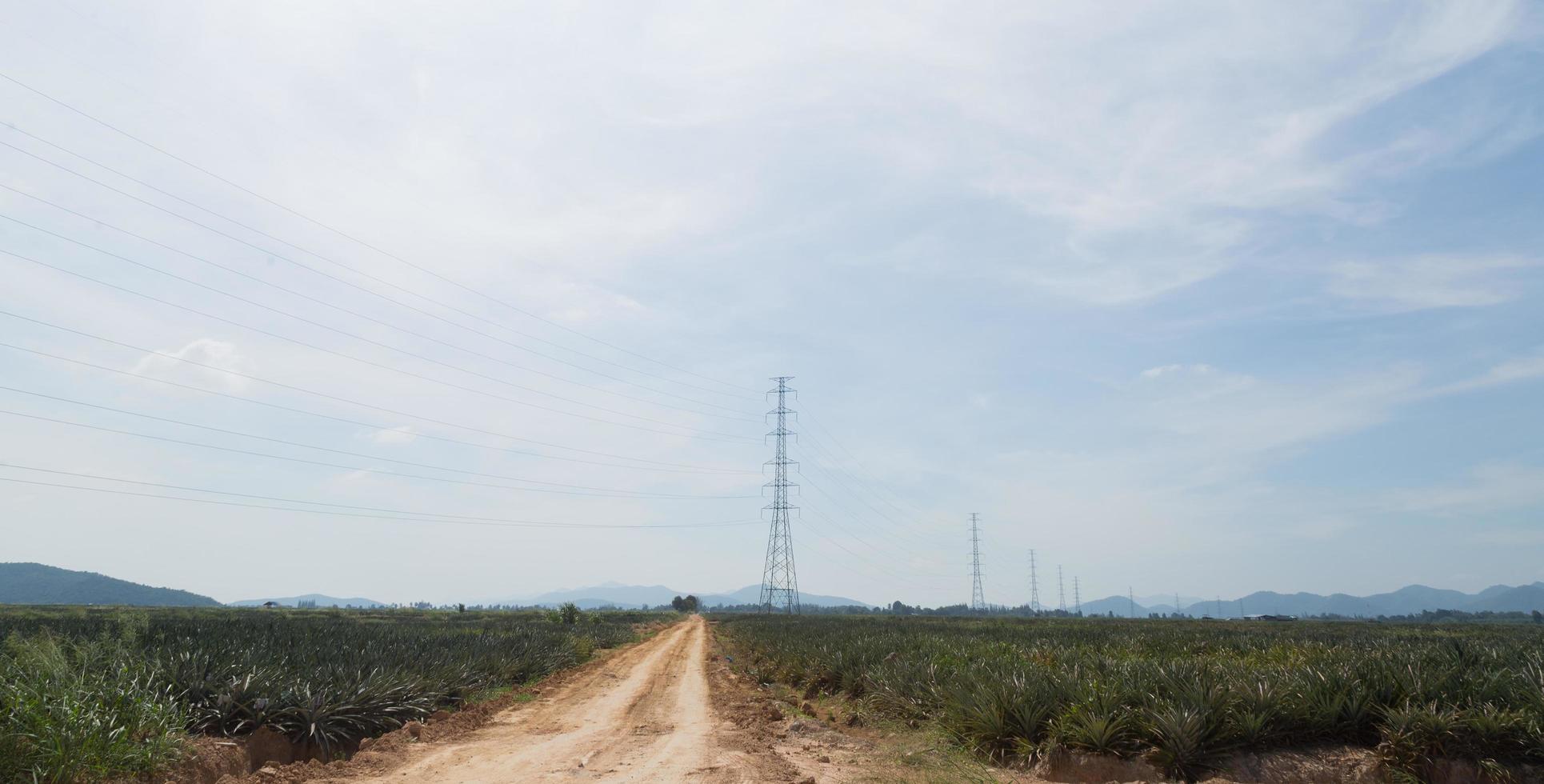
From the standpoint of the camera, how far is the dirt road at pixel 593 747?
9016mm

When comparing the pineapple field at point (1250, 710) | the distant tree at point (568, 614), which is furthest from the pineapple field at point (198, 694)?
the distant tree at point (568, 614)

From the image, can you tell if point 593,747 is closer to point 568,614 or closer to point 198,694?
point 198,694

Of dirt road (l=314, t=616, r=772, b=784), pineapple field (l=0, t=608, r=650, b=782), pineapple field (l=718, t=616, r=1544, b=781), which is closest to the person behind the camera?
pineapple field (l=0, t=608, r=650, b=782)

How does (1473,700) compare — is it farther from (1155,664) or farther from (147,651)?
(147,651)

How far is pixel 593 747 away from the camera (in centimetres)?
1089

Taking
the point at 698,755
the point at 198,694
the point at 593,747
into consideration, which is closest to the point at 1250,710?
the point at 698,755

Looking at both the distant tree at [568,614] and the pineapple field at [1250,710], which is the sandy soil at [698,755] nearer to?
the pineapple field at [1250,710]

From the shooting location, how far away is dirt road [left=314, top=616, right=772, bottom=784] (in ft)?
29.6

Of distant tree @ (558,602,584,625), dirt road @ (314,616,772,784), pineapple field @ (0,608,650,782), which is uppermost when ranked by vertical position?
pineapple field @ (0,608,650,782)

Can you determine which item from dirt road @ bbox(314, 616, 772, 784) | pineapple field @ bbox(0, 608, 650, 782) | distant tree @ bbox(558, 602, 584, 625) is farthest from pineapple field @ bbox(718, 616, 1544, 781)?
distant tree @ bbox(558, 602, 584, 625)

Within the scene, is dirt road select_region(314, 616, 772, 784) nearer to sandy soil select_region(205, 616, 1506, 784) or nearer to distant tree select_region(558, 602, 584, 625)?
sandy soil select_region(205, 616, 1506, 784)

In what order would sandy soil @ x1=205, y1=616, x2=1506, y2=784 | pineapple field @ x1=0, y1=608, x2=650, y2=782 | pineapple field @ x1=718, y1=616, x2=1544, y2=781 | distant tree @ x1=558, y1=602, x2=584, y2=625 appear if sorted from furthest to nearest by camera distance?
1. distant tree @ x1=558, y1=602, x2=584, y2=625
2. sandy soil @ x1=205, y1=616, x2=1506, y2=784
3. pineapple field @ x1=718, y1=616, x2=1544, y2=781
4. pineapple field @ x1=0, y1=608, x2=650, y2=782

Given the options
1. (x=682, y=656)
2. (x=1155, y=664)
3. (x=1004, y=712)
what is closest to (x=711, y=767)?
(x=1004, y=712)

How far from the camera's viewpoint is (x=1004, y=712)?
34.3 ft
